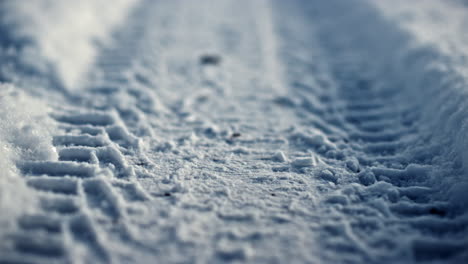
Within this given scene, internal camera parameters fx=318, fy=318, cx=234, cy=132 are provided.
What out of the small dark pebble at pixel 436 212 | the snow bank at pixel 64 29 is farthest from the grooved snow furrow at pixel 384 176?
the snow bank at pixel 64 29

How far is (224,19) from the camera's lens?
4.80m

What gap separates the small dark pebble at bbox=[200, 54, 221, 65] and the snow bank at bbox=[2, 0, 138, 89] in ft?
3.83

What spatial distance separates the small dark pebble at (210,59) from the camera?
354 centimetres

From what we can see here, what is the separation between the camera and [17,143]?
194cm

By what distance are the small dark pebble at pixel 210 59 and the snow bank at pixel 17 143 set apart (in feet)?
5.57

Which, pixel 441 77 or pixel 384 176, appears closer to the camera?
pixel 384 176

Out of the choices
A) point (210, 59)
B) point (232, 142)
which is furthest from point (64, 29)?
point (232, 142)

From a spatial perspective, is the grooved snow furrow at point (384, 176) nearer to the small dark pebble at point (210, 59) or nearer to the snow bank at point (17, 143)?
the small dark pebble at point (210, 59)

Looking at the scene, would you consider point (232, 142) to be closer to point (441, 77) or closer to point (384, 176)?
point (384, 176)

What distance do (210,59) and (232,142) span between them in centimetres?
154

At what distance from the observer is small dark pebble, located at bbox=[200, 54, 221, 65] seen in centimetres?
354

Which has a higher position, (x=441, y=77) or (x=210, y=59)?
(x=210, y=59)

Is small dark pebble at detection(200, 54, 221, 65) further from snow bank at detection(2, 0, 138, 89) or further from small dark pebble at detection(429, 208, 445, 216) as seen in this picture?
small dark pebble at detection(429, 208, 445, 216)

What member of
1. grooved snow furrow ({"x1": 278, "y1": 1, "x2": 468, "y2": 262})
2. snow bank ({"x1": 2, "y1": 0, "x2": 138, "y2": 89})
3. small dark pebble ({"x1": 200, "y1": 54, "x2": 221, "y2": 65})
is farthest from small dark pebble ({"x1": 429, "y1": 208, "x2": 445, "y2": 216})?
snow bank ({"x1": 2, "y1": 0, "x2": 138, "y2": 89})
